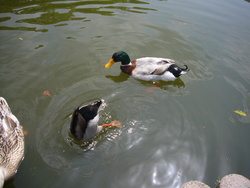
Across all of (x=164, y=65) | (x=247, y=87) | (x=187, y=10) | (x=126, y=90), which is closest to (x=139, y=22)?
(x=187, y=10)

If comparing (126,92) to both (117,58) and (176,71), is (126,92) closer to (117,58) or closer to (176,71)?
(117,58)

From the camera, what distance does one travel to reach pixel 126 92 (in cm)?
411

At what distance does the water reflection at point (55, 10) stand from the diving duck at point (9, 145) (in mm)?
3627

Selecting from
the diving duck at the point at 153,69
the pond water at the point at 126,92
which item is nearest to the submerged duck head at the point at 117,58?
the diving duck at the point at 153,69

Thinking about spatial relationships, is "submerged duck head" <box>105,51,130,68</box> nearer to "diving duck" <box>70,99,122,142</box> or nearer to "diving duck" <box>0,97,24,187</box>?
"diving duck" <box>70,99,122,142</box>

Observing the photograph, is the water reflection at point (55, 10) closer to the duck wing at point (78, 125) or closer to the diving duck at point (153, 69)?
the diving duck at point (153, 69)

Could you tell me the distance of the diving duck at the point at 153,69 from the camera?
173 inches

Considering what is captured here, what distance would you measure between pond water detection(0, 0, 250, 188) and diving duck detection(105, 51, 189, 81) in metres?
0.15

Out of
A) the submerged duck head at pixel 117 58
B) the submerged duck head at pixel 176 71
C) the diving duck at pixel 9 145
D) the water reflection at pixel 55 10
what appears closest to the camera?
the diving duck at pixel 9 145

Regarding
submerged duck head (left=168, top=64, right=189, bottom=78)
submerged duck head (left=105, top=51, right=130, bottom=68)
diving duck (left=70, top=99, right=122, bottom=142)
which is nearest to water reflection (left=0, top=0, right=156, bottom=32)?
submerged duck head (left=105, top=51, right=130, bottom=68)

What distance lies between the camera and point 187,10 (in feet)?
24.0

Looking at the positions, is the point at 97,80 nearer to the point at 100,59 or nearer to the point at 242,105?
the point at 100,59

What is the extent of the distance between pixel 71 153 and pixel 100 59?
264cm

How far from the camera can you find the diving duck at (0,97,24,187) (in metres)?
2.66
